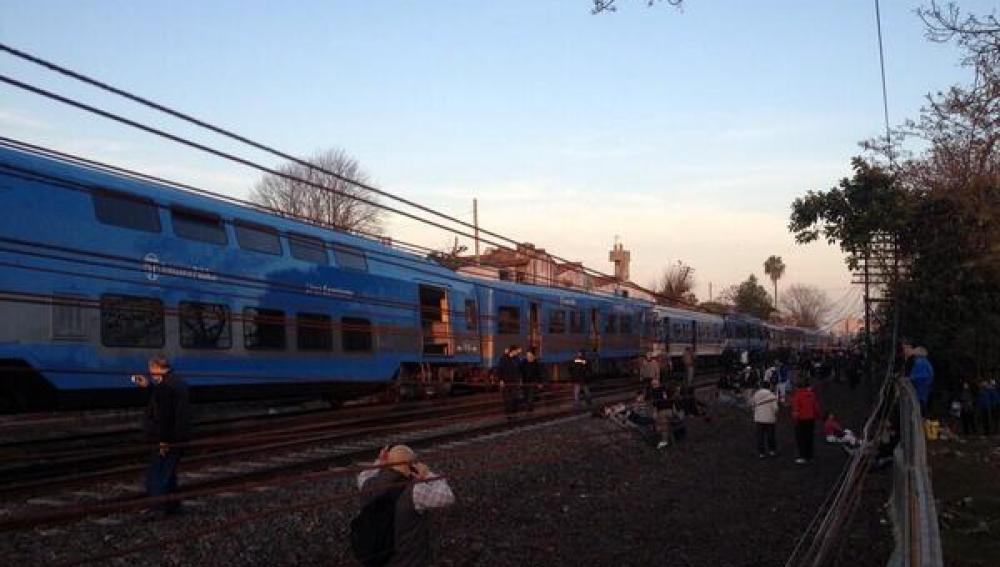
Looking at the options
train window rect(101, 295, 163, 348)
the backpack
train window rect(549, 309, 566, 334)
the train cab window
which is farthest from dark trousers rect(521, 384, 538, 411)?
the backpack

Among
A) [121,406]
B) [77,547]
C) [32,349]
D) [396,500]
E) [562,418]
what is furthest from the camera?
[562,418]

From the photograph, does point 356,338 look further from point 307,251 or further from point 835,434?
point 835,434

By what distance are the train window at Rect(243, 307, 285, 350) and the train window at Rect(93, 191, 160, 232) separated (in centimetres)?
217

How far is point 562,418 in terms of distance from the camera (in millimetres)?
20328

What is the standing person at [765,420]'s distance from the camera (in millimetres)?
15891

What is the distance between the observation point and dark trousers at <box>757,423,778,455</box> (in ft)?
53.2

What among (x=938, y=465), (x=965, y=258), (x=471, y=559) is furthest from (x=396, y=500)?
(x=965, y=258)

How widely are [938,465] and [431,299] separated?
1117 centimetres

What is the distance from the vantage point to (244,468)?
11.8m

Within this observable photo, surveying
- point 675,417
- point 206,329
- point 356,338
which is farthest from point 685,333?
point 206,329

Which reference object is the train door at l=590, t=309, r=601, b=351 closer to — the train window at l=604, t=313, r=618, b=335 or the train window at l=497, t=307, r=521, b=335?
the train window at l=604, t=313, r=618, b=335

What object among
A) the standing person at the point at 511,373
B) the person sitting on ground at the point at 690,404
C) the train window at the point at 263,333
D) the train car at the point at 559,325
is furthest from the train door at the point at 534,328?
the train window at the point at 263,333

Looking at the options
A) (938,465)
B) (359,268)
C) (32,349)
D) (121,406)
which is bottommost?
(938,465)

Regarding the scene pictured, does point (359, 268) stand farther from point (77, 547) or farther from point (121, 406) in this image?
point (77, 547)
